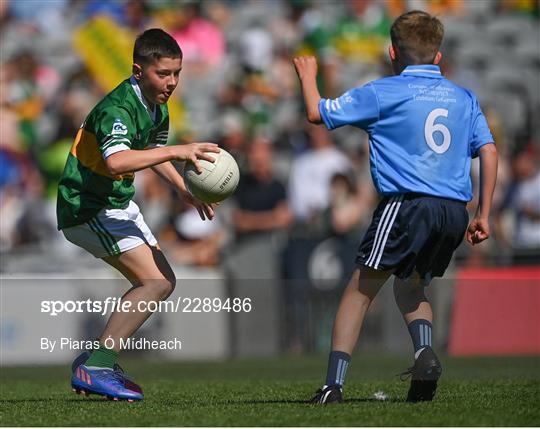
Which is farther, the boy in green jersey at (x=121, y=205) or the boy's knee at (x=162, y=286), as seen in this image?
the boy's knee at (x=162, y=286)

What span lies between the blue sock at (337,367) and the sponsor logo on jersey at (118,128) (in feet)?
5.48

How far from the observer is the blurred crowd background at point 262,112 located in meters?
14.2

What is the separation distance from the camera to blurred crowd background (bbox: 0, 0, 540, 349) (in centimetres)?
1416

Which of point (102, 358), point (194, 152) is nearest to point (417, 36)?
point (194, 152)

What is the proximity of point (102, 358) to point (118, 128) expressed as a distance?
4.36ft

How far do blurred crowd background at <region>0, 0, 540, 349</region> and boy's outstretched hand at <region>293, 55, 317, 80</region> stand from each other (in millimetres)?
7006

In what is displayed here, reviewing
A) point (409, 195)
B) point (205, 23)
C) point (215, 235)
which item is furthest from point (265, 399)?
point (205, 23)

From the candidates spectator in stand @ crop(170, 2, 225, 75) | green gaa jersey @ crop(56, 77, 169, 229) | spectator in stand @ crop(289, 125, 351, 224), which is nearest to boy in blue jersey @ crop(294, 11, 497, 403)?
green gaa jersey @ crop(56, 77, 169, 229)

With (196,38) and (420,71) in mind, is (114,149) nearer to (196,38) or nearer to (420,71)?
(420,71)

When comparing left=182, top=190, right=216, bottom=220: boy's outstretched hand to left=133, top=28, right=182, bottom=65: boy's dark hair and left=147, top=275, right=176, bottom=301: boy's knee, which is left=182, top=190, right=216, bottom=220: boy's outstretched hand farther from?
left=133, top=28, right=182, bottom=65: boy's dark hair

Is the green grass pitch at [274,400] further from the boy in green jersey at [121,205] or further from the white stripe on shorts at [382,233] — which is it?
the white stripe on shorts at [382,233]

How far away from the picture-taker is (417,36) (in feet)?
22.8

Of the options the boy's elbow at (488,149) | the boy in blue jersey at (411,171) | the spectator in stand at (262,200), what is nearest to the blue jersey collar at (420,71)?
the boy in blue jersey at (411,171)

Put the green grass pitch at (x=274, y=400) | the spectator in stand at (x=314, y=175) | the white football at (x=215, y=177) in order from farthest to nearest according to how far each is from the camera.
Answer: the spectator in stand at (x=314, y=175), the white football at (x=215, y=177), the green grass pitch at (x=274, y=400)
